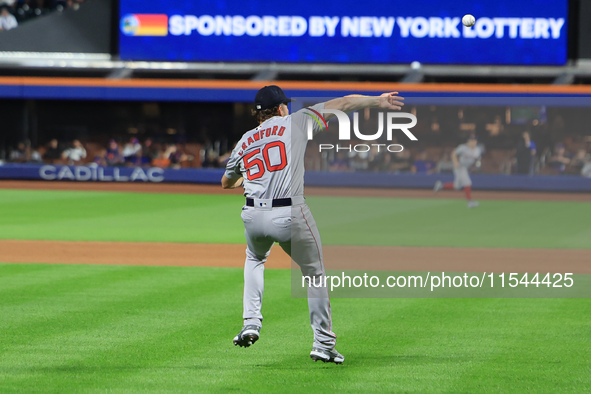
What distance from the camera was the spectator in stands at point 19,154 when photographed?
29.6 meters

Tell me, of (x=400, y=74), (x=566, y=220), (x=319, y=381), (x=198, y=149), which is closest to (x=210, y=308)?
(x=319, y=381)

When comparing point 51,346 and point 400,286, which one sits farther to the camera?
point 400,286

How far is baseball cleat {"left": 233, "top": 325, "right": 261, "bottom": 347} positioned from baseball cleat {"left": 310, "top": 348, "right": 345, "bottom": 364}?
381 mm

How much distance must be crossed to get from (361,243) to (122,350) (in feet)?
28.4

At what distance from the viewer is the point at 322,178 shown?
2025 cm

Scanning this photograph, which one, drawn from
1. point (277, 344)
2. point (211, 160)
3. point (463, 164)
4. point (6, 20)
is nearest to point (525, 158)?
point (463, 164)

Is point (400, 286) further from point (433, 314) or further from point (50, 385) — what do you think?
point (50, 385)

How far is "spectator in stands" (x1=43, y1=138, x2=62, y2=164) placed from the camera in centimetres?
2961

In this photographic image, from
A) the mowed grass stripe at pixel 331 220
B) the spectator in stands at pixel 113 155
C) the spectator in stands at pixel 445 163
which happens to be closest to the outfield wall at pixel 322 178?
the spectator in stands at pixel 445 163

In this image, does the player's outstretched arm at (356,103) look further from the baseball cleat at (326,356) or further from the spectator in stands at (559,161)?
the spectator in stands at (559,161)

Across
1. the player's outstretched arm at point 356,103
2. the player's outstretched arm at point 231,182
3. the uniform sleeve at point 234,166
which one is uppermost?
the player's outstretched arm at point 356,103

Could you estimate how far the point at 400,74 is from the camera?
31.8 m

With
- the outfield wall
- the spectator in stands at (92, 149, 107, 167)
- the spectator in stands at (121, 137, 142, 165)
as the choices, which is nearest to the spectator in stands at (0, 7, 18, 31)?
the outfield wall

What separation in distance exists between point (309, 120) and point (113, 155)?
81.3 feet
